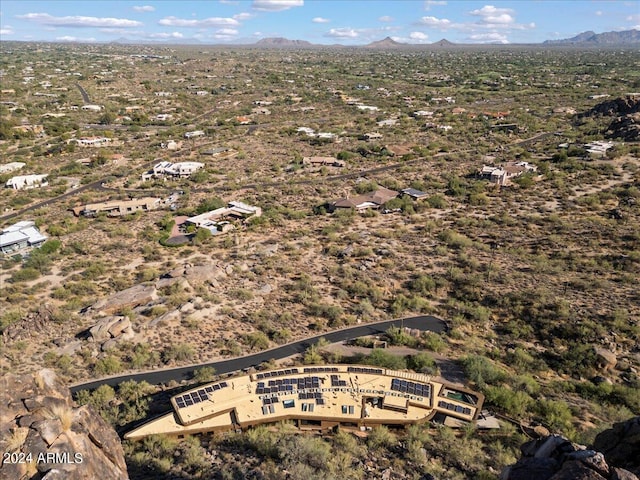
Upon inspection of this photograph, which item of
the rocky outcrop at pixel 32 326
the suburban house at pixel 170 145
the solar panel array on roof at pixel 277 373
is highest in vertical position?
the suburban house at pixel 170 145

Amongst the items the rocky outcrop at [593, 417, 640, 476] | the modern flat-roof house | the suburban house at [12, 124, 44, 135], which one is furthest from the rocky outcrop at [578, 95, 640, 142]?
the suburban house at [12, 124, 44, 135]

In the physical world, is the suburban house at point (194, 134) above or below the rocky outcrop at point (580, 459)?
above

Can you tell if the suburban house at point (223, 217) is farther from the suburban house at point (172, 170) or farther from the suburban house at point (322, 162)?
the suburban house at point (322, 162)

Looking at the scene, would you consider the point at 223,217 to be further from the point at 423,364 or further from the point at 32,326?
the point at 423,364

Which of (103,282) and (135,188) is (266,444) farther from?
(135,188)

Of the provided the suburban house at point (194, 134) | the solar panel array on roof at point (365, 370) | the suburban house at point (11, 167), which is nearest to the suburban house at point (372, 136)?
the suburban house at point (194, 134)

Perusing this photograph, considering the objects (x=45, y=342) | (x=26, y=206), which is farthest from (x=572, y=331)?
(x=26, y=206)
